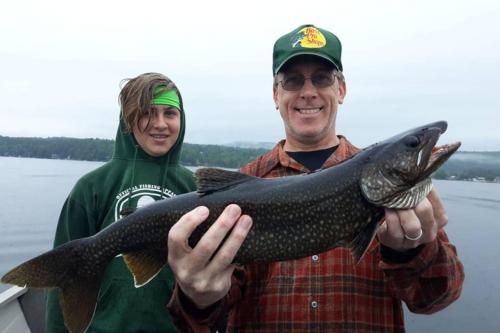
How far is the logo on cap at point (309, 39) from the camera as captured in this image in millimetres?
4340

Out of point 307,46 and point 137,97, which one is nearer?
point 307,46

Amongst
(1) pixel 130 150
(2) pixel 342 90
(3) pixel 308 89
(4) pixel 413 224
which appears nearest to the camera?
(4) pixel 413 224

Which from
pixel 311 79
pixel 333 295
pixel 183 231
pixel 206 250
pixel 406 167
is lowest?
pixel 333 295

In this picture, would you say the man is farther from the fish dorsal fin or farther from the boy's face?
the boy's face

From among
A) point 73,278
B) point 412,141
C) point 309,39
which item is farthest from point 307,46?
point 73,278

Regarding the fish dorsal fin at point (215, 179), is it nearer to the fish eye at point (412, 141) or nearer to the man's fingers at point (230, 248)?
the man's fingers at point (230, 248)

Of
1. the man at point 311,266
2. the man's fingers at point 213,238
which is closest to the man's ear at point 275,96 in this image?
the man at point 311,266

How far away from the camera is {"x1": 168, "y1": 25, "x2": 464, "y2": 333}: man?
3.14 m

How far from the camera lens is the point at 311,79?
4.49 meters

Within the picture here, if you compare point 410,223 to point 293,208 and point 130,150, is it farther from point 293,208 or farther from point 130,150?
point 130,150

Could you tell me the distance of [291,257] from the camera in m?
3.29

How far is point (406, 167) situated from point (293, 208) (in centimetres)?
88

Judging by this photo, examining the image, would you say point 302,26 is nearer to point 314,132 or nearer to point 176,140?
point 314,132

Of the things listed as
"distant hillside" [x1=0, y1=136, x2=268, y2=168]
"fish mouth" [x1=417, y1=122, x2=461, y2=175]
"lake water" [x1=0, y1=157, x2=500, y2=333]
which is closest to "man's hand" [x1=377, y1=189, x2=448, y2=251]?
"fish mouth" [x1=417, y1=122, x2=461, y2=175]
